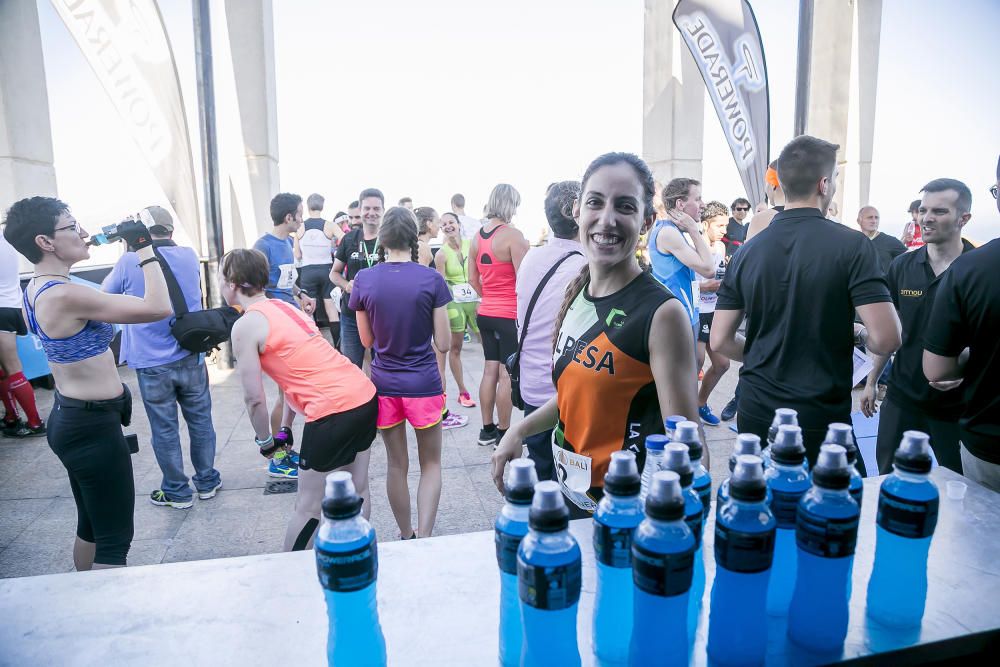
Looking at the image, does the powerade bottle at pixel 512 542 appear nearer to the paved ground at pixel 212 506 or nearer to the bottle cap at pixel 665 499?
the bottle cap at pixel 665 499

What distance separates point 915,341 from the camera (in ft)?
10.5

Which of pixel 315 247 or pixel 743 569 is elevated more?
pixel 315 247

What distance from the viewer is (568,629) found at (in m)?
1.05

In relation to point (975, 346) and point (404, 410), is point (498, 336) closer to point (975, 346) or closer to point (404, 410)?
point (404, 410)

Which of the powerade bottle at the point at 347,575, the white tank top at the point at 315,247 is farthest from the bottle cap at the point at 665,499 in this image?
the white tank top at the point at 315,247

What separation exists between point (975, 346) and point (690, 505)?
1933mm

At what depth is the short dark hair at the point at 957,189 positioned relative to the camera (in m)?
3.29

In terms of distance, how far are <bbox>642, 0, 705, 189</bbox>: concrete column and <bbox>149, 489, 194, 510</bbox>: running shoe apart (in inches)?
398

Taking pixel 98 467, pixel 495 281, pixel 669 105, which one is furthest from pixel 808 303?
pixel 669 105

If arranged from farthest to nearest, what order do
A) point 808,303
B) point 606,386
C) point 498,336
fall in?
point 498,336 < point 808,303 < point 606,386

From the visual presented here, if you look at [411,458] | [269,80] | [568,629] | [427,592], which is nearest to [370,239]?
[411,458]

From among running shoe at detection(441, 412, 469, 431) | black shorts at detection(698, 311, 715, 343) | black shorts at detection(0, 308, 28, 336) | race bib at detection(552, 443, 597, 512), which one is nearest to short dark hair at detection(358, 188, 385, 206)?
running shoe at detection(441, 412, 469, 431)

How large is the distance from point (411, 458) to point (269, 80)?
8.28 metres

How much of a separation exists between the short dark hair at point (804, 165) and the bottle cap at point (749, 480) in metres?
1.95
